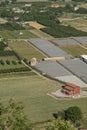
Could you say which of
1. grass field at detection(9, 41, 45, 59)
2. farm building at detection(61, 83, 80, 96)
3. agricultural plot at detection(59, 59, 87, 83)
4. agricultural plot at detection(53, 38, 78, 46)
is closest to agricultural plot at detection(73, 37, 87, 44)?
agricultural plot at detection(53, 38, 78, 46)

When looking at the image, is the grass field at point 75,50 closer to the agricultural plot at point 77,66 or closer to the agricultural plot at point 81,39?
the agricultural plot at point 81,39

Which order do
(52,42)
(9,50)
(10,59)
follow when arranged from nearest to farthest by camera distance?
(10,59), (9,50), (52,42)

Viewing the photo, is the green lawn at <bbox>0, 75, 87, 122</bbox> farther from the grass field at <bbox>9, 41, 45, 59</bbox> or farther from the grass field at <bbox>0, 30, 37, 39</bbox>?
the grass field at <bbox>0, 30, 37, 39</bbox>

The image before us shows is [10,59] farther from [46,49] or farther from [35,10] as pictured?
[35,10]

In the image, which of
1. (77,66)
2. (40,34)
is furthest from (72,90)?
(40,34)

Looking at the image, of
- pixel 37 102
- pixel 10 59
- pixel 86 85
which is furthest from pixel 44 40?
pixel 37 102

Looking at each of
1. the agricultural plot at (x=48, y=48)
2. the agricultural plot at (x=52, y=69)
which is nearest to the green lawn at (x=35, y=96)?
the agricultural plot at (x=52, y=69)
